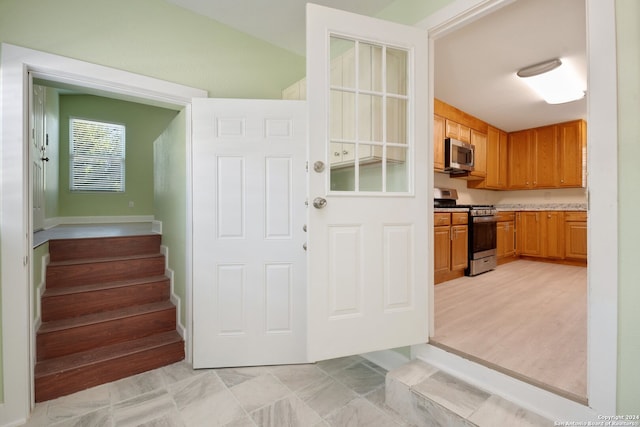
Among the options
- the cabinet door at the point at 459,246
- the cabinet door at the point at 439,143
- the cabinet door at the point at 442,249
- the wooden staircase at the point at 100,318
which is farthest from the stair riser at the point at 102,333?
the cabinet door at the point at 439,143

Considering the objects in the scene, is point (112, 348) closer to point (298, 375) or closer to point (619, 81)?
point (298, 375)

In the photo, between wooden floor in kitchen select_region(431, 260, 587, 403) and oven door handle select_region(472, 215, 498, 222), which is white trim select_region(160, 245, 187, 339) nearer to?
wooden floor in kitchen select_region(431, 260, 587, 403)

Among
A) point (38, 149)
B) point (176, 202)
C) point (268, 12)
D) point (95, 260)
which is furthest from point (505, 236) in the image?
point (38, 149)

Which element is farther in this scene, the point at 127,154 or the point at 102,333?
the point at 127,154

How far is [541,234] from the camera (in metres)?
4.96

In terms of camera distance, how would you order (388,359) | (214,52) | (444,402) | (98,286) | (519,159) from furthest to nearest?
(519,159) < (98,286) < (214,52) < (388,359) < (444,402)

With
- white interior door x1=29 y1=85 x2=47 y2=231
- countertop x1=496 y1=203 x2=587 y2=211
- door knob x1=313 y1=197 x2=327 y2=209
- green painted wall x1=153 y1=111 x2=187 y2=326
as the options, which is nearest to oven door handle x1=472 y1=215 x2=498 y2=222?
countertop x1=496 y1=203 x2=587 y2=211

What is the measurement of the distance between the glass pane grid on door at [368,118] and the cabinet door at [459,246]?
224cm

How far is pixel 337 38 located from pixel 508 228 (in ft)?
15.6

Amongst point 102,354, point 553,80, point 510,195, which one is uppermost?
point 553,80

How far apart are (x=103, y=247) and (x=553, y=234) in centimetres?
636

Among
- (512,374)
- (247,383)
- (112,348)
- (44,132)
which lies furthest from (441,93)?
(44,132)

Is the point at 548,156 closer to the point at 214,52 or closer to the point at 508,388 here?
the point at 508,388

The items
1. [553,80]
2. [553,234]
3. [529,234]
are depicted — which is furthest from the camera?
[529,234]
